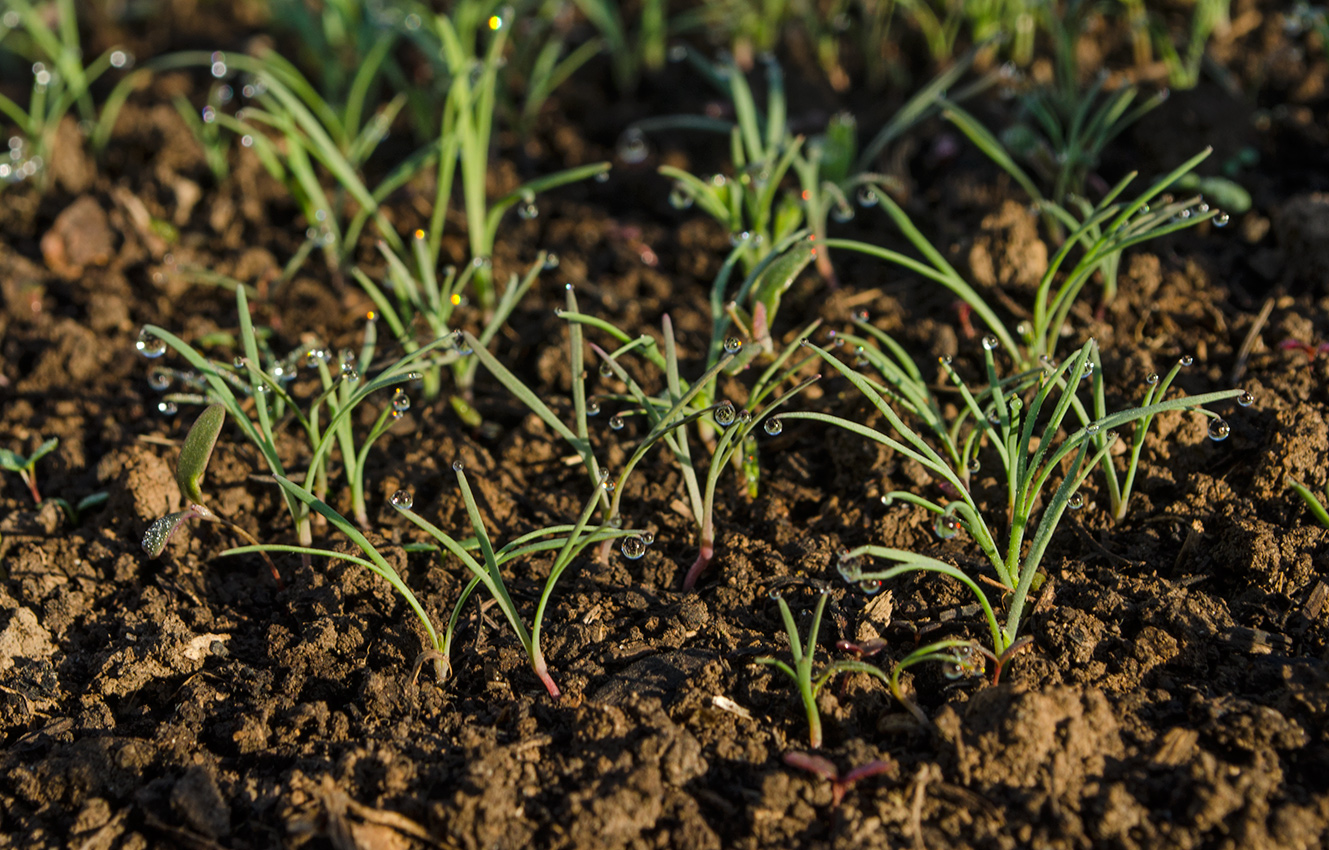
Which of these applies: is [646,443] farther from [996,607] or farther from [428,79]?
[428,79]

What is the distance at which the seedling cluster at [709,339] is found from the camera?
5.67 feet

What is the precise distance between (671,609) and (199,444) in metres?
0.94

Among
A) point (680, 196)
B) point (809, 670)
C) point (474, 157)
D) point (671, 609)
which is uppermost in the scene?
point (474, 157)

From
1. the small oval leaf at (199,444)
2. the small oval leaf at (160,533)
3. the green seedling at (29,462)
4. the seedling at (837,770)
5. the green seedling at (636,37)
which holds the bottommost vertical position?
the seedling at (837,770)

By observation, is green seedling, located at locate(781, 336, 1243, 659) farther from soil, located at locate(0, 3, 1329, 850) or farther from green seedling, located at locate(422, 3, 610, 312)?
green seedling, located at locate(422, 3, 610, 312)

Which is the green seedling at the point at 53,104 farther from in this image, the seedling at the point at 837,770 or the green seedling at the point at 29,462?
the seedling at the point at 837,770

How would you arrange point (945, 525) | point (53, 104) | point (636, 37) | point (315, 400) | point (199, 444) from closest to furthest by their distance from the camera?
point (945, 525), point (199, 444), point (315, 400), point (53, 104), point (636, 37)

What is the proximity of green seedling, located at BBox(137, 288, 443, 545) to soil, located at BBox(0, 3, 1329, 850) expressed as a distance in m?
0.12

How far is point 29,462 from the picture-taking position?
82.3 inches

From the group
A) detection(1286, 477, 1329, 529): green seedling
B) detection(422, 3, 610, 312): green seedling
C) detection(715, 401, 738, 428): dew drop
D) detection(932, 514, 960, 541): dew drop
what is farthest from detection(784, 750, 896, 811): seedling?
detection(422, 3, 610, 312): green seedling

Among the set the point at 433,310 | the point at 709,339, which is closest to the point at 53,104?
the point at 433,310

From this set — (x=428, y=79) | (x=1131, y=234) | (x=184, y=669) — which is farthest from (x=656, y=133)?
(x=184, y=669)

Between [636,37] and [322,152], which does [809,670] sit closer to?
[322,152]

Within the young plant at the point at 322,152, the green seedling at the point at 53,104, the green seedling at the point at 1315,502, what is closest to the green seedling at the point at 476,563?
the young plant at the point at 322,152
